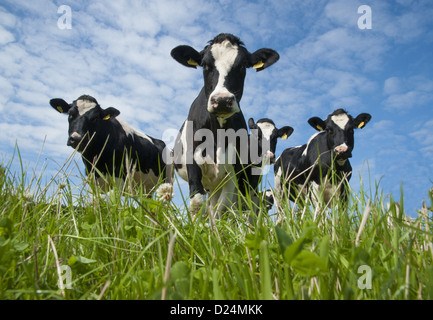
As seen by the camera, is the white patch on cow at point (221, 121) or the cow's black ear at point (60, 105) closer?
the white patch on cow at point (221, 121)

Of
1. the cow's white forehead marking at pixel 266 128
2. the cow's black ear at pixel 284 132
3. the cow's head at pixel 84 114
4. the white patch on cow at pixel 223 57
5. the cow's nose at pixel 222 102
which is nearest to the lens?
the cow's nose at pixel 222 102

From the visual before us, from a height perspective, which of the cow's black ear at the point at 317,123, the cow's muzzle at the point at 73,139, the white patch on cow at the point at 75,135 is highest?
the cow's black ear at the point at 317,123

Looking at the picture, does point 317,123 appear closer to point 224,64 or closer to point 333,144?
point 333,144

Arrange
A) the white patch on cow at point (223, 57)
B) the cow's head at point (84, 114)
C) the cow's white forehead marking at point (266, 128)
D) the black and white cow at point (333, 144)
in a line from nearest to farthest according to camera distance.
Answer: the white patch on cow at point (223, 57) → the cow's head at point (84, 114) → the black and white cow at point (333, 144) → the cow's white forehead marking at point (266, 128)

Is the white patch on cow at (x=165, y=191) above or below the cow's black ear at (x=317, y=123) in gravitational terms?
below

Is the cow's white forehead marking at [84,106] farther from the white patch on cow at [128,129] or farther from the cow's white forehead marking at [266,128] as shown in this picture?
the cow's white forehead marking at [266,128]

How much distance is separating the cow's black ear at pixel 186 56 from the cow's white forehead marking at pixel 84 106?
12.8ft

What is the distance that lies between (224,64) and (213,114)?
2.45 feet

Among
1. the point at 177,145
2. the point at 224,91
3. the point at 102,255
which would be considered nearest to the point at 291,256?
the point at 102,255

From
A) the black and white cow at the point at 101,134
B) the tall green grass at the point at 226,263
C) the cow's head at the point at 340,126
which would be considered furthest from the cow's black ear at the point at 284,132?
the tall green grass at the point at 226,263

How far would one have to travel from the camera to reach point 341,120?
10.1 metres

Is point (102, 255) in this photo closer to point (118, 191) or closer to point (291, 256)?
point (118, 191)

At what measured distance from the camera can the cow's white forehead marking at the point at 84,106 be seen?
8.66m
